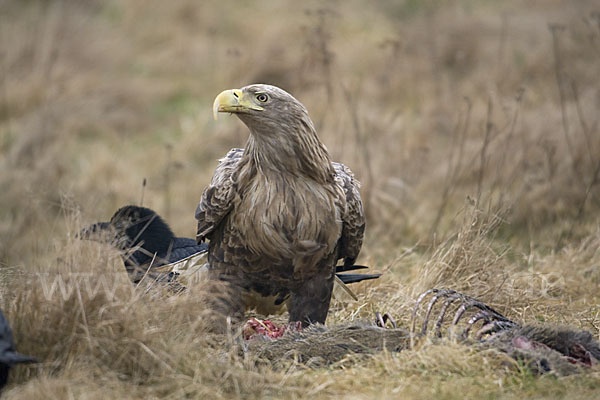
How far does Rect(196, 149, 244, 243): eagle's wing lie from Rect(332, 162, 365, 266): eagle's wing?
58cm

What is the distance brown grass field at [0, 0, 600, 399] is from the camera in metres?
3.57

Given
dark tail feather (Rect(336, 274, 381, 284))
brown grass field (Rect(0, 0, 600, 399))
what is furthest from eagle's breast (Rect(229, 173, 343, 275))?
dark tail feather (Rect(336, 274, 381, 284))

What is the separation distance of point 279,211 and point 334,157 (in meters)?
4.15

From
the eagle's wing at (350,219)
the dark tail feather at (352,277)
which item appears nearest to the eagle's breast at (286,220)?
the eagle's wing at (350,219)

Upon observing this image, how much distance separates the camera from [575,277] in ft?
18.4

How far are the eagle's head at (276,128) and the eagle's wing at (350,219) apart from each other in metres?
0.27

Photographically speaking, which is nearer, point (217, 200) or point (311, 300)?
point (217, 200)

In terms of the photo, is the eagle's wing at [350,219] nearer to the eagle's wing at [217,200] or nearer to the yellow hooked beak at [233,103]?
the eagle's wing at [217,200]

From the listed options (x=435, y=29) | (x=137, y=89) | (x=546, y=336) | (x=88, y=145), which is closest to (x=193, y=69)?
(x=137, y=89)

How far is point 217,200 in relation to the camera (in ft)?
14.2

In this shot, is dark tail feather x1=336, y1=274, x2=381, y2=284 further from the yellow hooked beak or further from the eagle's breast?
the yellow hooked beak

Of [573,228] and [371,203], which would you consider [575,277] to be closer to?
[573,228]

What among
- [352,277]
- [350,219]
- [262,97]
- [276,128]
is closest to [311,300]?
[350,219]

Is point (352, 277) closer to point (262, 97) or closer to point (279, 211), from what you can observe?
point (279, 211)
